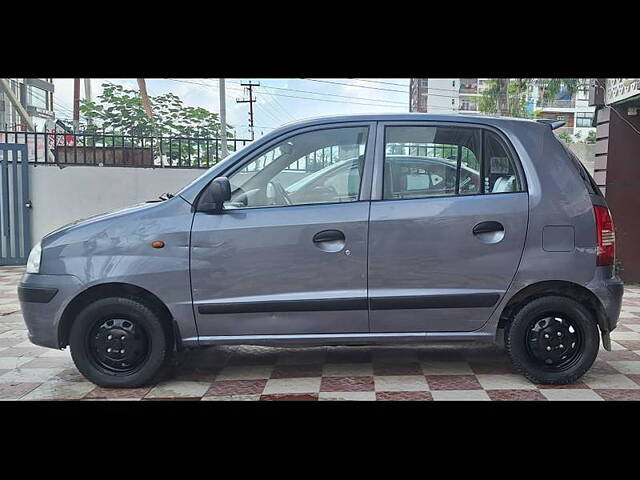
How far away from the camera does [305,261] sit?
3654mm

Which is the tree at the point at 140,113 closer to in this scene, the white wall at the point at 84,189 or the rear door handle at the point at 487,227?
the white wall at the point at 84,189

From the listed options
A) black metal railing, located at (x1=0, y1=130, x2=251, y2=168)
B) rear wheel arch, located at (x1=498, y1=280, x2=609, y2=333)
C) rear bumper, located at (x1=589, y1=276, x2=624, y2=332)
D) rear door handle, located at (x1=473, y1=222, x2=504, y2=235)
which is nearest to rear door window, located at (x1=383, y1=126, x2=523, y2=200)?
rear door handle, located at (x1=473, y1=222, x2=504, y2=235)

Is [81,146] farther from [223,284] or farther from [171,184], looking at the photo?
[223,284]

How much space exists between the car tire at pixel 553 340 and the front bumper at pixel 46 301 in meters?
2.96

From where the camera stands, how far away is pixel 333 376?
13.4 feet

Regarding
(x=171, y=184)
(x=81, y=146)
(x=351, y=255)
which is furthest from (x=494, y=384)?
(x=81, y=146)

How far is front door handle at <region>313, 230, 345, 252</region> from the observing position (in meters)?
3.64

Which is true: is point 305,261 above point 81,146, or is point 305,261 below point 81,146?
below

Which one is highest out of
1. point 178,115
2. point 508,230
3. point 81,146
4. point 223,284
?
point 178,115

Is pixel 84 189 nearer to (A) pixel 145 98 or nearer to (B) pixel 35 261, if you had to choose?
(B) pixel 35 261

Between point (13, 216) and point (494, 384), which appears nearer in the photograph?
point (494, 384)

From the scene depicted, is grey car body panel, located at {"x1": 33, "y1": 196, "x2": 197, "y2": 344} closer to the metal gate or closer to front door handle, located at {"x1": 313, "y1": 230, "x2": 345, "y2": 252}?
front door handle, located at {"x1": 313, "y1": 230, "x2": 345, "y2": 252}

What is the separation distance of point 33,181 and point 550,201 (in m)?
9.31
